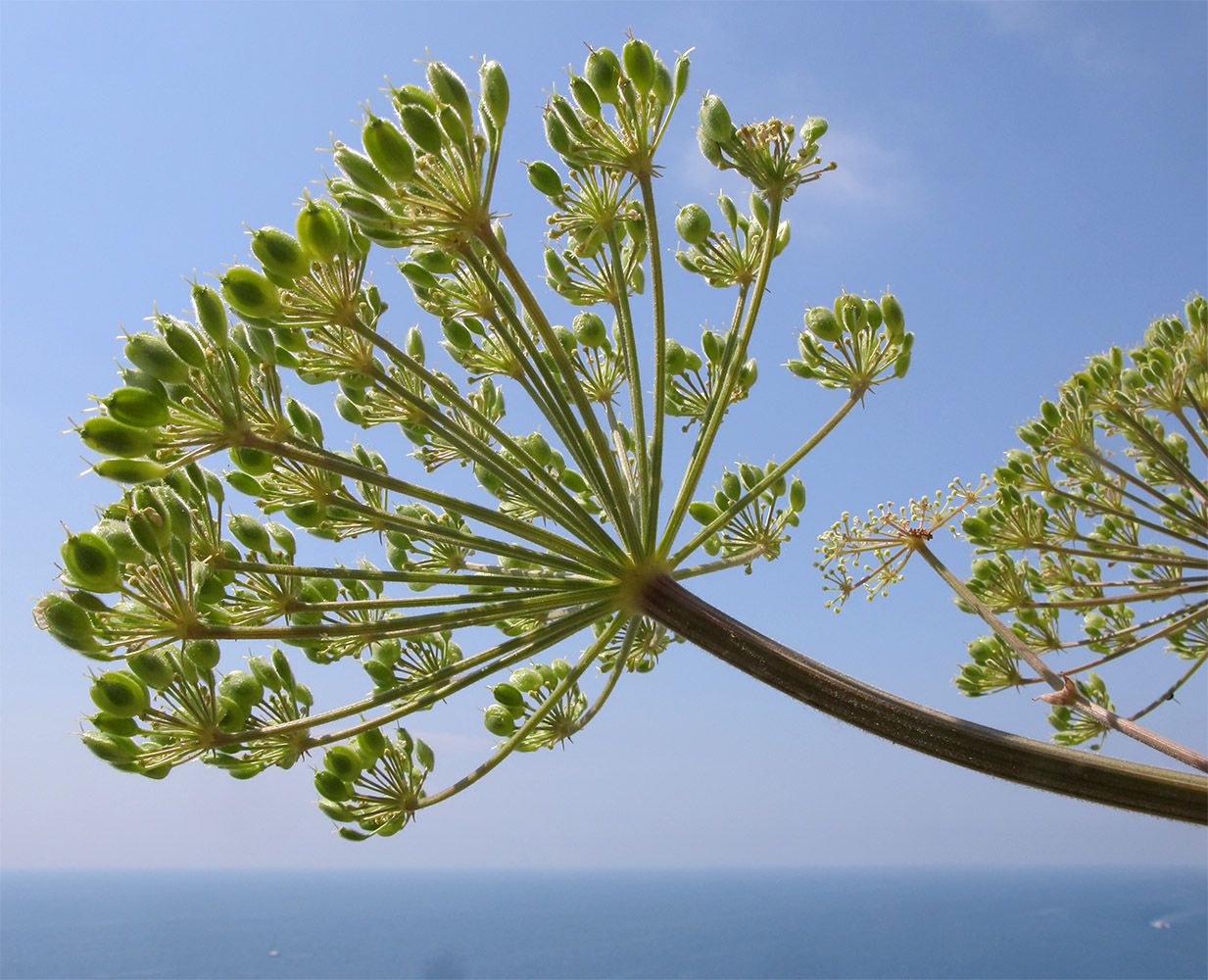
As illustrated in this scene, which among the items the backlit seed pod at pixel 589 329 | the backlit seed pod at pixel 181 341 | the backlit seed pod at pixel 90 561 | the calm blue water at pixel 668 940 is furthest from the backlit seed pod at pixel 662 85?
the calm blue water at pixel 668 940

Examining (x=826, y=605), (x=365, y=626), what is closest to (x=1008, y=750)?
(x=365, y=626)

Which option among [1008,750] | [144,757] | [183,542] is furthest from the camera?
[144,757]

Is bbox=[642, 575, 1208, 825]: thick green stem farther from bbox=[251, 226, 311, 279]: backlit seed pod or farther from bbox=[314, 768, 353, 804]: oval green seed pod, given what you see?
bbox=[251, 226, 311, 279]: backlit seed pod

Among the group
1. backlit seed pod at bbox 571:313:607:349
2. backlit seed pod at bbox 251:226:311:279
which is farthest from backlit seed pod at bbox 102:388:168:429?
backlit seed pod at bbox 571:313:607:349

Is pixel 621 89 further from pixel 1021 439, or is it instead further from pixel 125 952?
pixel 125 952

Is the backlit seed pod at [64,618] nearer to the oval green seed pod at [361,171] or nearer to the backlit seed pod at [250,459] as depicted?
the backlit seed pod at [250,459]

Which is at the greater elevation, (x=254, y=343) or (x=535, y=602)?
(x=254, y=343)
